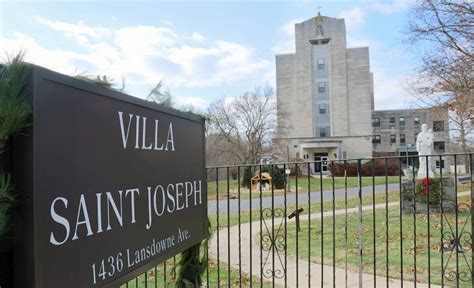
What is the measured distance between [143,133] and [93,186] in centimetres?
46

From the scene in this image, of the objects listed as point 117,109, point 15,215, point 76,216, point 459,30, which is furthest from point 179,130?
point 459,30

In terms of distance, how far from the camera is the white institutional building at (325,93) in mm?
42375

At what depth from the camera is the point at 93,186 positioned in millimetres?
1351

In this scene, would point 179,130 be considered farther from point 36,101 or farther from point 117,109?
point 36,101

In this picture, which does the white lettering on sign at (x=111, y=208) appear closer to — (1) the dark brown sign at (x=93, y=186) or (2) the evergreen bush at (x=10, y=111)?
(1) the dark brown sign at (x=93, y=186)

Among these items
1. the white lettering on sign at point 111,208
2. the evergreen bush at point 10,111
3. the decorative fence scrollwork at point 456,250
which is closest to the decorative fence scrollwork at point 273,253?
the decorative fence scrollwork at point 456,250

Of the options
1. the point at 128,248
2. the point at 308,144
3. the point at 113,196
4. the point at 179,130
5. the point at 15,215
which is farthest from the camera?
the point at 308,144

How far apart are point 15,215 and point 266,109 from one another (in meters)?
33.7

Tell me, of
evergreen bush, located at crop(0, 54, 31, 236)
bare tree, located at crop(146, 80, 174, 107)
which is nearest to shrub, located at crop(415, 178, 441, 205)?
bare tree, located at crop(146, 80, 174, 107)

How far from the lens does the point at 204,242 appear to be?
2896 mm

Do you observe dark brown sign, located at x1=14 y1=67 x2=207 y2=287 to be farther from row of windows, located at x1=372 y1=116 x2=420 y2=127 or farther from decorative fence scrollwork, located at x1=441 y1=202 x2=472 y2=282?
row of windows, located at x1=372 y1=116 x2=420 y2=127

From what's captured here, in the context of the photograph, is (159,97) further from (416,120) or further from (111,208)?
(416,120)

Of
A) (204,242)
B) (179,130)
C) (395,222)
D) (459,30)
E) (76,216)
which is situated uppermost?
(459,30)

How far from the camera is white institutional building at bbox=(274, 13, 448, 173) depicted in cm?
4238
